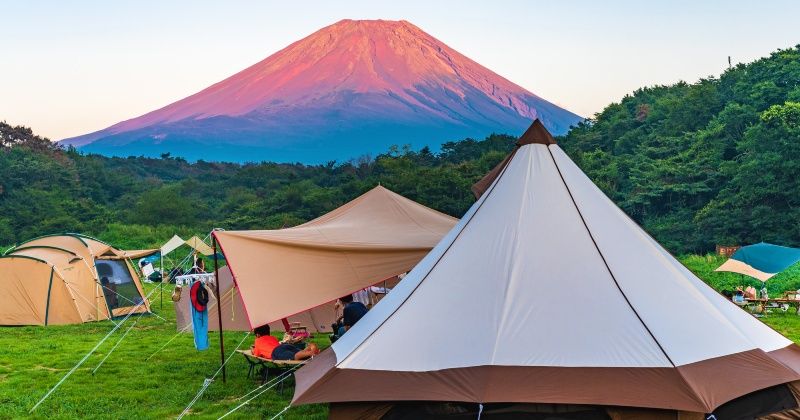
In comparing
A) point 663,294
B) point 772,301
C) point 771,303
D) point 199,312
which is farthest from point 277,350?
point 771,303

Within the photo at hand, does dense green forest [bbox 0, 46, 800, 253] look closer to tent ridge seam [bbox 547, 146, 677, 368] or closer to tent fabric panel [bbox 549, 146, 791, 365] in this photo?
tent fabric panel [bbox 549, 146, 791, 365]

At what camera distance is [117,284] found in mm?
15930

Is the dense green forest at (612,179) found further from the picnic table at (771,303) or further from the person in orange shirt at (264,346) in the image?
the person in orange shirt at (264,346)

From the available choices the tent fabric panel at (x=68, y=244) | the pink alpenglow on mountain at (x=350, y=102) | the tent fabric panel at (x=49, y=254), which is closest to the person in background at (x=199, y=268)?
the tent fabric panel at (x=68, y=244)

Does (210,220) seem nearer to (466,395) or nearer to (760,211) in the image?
(760,211)

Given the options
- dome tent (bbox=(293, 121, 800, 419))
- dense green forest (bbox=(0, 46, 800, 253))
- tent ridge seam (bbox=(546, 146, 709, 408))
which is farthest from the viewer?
dense green forest (bbox=(0, 46, 800, 253))

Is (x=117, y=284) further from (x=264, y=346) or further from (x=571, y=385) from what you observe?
(x=571, y=385)

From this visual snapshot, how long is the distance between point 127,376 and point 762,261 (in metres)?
12.4

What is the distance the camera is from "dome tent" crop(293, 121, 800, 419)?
17.9 ft

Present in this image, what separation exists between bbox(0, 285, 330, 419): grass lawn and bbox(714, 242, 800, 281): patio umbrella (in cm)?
907

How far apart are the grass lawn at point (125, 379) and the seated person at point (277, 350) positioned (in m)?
0.44

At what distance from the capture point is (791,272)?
69.0ft

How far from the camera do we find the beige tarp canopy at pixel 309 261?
26.4 feet

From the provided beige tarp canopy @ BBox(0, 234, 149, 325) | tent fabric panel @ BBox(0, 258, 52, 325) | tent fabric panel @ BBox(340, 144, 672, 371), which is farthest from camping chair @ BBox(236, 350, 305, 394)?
tent fabric panel @ BBox(0, 258, 52, 325)
